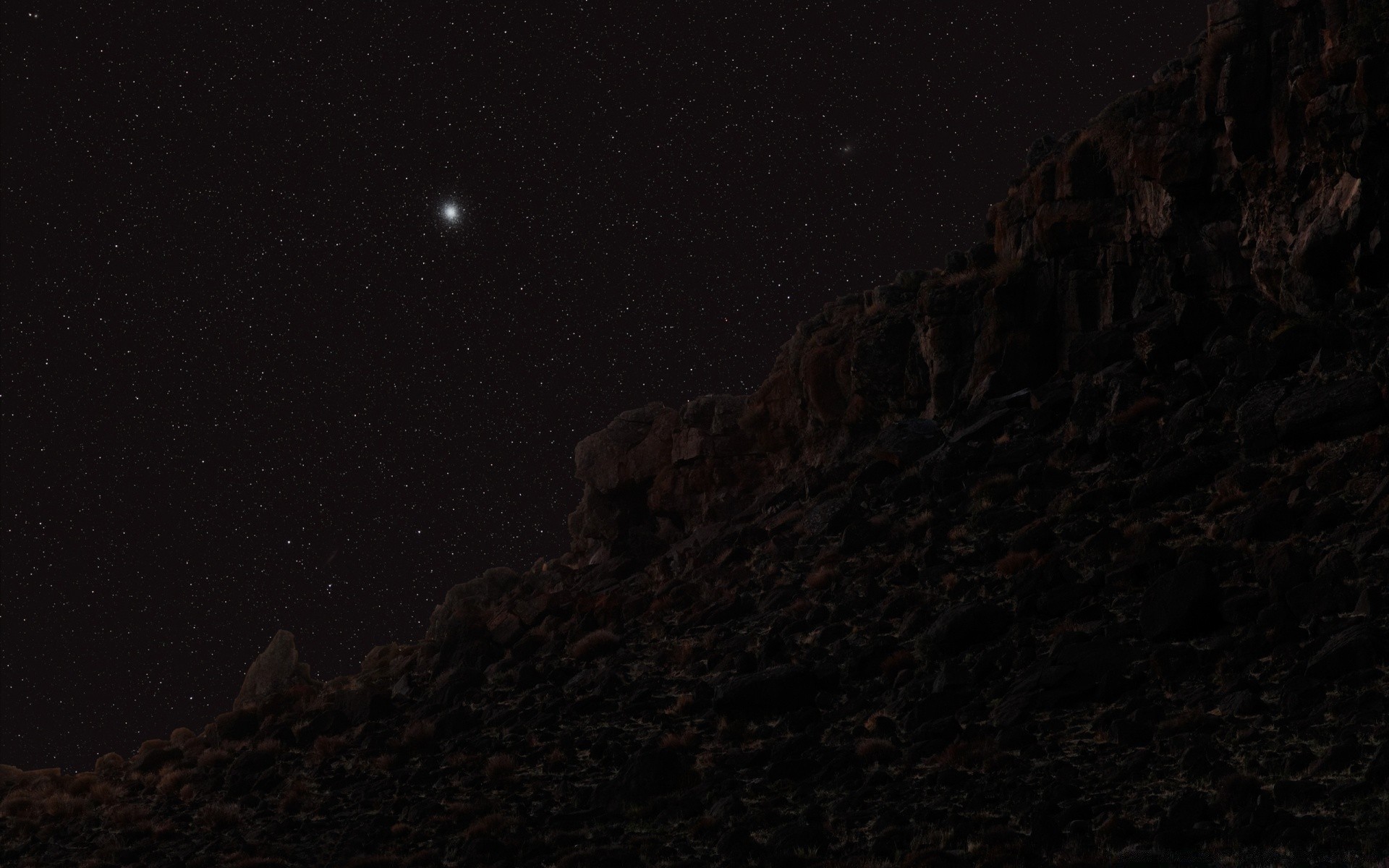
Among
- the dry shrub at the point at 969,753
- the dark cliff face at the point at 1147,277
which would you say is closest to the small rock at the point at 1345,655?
the dry shrub at the point at 969,753

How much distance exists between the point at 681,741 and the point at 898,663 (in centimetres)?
499

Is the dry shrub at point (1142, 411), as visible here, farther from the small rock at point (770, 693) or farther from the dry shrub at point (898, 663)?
the small rock at point (770, 693)

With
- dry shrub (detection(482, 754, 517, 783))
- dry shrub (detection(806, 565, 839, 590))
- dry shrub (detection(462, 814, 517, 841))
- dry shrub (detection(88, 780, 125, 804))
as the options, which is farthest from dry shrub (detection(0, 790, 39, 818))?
dry shrub (detection(806, 565, 839, 590))

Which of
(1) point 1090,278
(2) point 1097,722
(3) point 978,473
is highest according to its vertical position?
(1) point 1090,278

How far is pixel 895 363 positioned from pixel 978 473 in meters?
9.12

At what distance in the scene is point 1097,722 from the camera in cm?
1644

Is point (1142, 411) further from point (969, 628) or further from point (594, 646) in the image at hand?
point (594, 646)

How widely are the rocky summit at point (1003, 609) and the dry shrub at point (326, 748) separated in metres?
0.20

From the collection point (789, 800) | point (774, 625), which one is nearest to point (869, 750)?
point (789, 800)

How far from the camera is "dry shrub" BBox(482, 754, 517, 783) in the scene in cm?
2355

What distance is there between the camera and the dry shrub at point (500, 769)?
2355 centimetres

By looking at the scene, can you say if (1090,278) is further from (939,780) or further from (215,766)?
(215,766)

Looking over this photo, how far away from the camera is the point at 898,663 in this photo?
21.9 m

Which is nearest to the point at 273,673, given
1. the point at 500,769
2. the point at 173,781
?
the point at 173,781
